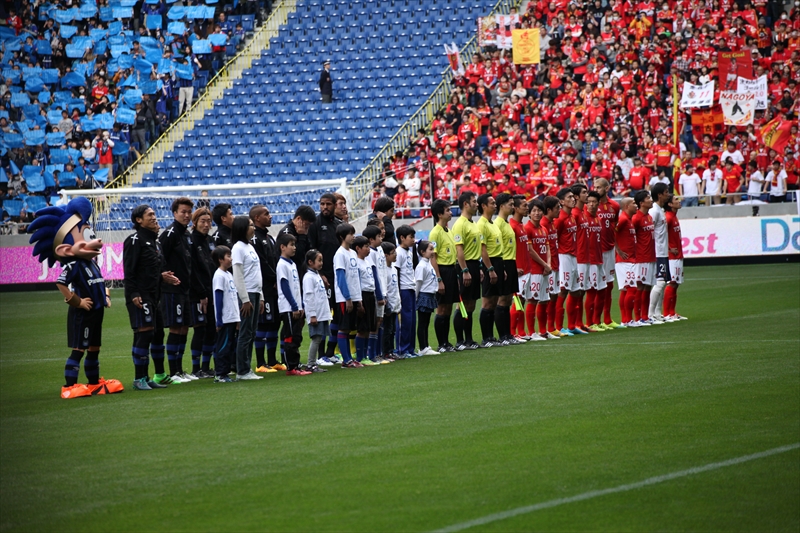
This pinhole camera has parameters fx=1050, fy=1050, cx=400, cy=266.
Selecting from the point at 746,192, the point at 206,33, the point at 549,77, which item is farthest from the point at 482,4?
the point at 746,192

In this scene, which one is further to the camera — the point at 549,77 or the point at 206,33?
the point at 206,33

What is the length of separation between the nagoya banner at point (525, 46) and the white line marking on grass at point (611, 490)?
26.3m

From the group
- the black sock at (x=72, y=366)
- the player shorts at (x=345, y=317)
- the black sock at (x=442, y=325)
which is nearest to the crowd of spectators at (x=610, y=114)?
the black sock at (x=442, y=325)

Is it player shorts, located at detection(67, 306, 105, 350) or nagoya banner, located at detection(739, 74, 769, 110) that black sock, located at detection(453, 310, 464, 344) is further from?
nagoya banner, located at detection(739, 74, 769, 110)

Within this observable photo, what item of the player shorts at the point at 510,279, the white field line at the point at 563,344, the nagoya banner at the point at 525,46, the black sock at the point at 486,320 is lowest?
the white field line at the point at 563,344

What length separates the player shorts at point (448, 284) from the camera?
14883 millimetres

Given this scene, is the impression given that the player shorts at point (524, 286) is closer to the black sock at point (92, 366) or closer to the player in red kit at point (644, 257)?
the player in red kit at point (644, 257)

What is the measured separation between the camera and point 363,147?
3569cm

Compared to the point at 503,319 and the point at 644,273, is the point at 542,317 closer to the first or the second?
the point at 503,319

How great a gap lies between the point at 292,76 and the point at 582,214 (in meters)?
24.0

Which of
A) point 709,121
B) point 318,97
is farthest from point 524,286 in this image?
point 318,97

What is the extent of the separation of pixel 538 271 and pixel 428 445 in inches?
329

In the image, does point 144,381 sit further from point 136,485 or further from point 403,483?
point 403,483

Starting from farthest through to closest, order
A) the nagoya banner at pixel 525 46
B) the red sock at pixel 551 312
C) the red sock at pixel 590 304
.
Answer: the nagoya banner at pixel 525 46, the red sock at pixel 590 304, the red sock at pixel 551 312
